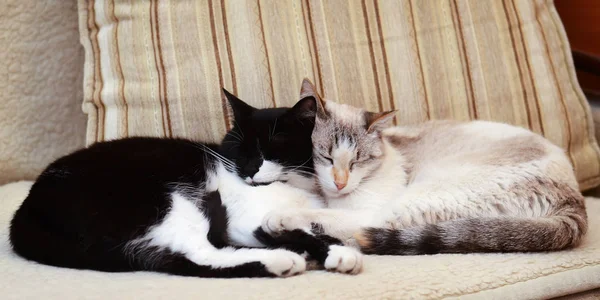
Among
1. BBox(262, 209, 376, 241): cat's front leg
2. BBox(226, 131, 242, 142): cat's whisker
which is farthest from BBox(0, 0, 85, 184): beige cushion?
BBox(262, 209, 376, 241): cat's front leg

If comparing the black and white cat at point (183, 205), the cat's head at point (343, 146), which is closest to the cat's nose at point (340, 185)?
the cat's head at point (343, 146)

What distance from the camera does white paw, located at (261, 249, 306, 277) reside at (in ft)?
3.98

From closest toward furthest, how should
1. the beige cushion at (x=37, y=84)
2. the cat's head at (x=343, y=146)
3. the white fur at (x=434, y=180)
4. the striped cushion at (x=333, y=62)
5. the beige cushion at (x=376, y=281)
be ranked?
1. the beige cushion at (x=376, y=281)
2. the white fur at (x=434, y=180)
3. the cat's head at (x=343, y=146)
4. the striped cushion at (x=333, y=62)
5. the beige cushion at (x=37, y=84)

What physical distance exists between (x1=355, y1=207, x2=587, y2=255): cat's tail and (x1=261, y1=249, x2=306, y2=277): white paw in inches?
8.9

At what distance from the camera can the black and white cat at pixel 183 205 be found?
125cm

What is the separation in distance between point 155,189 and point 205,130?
1.71 feet

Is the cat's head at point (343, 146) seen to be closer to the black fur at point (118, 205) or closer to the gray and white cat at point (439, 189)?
the gray and white cat at point (439, 189)

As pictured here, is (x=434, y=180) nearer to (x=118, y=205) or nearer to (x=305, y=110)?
(x=305, y=110)

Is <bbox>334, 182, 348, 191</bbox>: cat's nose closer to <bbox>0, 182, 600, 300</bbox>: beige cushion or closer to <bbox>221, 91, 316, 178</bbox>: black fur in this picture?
<bbox>221, 91, 316, 178</bbox>: black fur

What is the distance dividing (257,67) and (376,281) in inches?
36.6

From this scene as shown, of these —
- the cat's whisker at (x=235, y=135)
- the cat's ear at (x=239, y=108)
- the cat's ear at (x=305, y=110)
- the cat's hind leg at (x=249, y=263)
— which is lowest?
the cat's hind leg at (x=249, y=263)

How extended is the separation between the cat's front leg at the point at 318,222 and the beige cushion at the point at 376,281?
0.43 feet

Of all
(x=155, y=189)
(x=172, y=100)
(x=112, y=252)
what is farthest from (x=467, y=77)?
(x=112, y=252)

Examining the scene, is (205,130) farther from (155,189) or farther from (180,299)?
(180,299)
